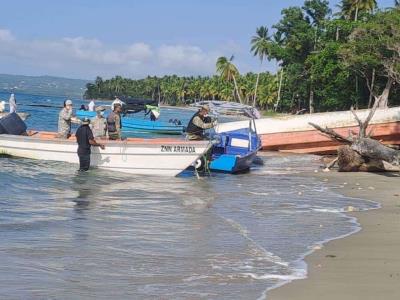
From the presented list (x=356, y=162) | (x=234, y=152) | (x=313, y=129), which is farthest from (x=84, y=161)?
(x=313, y=129)

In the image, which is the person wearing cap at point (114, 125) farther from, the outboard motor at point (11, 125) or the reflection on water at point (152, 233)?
the outboard motor at point (11, 125)

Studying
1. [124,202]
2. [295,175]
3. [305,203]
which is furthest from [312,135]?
[124,202]

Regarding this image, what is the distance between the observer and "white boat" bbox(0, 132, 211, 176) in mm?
15930

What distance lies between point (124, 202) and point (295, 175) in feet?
24.9

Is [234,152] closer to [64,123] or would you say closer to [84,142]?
[64,123]

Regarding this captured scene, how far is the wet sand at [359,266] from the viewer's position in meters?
5.60

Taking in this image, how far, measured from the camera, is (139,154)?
16.1 metres

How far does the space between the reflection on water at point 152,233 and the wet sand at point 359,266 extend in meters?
0.26

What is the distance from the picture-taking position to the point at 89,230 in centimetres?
882

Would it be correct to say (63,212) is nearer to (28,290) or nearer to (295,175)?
(28,290)

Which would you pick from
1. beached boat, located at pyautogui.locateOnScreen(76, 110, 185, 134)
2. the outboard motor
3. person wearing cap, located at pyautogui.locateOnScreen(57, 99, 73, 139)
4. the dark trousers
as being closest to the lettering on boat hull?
the dark trousers

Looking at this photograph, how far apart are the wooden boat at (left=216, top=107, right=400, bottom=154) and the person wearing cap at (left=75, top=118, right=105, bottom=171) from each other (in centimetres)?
981

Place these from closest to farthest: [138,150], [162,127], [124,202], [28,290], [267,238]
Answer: [28,290] < [267,238] < [124,202] < [138,150] < [162,127]

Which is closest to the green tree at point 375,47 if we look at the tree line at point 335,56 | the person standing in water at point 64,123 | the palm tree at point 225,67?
the tree line at point 335,56
